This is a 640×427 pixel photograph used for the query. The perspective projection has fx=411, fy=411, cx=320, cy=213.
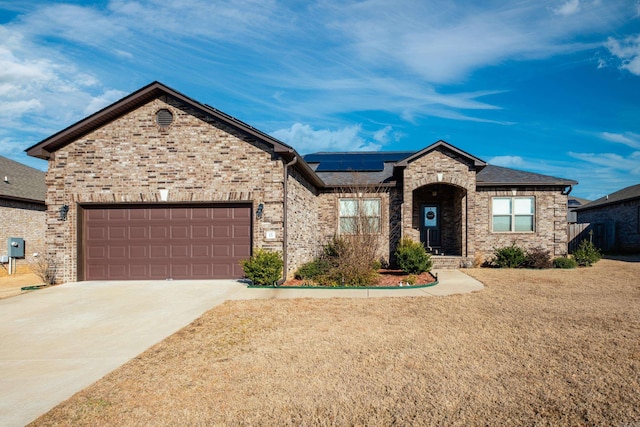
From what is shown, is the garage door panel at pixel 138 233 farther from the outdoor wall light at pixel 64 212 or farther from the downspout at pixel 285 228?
the downspout at pixel 285 228

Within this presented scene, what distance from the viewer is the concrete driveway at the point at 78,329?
5.00 metres

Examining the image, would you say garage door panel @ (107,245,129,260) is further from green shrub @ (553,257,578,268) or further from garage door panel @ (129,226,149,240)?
green shrub @ (553,257,578,268)

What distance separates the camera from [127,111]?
1326 cm

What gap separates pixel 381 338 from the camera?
21.9 feet

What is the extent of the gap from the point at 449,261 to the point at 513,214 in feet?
13.1

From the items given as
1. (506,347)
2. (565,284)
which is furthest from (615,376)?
(565,284)

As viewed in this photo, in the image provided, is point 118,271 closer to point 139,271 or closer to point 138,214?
point 139,271

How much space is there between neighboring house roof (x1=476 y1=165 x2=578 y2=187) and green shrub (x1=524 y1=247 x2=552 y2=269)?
3041mm

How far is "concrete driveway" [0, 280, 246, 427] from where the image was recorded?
5.00 meters

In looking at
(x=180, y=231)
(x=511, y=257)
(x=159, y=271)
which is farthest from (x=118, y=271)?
(x=511, y=257)

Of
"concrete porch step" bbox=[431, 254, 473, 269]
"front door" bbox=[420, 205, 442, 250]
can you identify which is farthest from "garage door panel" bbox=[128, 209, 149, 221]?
"front door" bbox=[420, 205, 442, 250]

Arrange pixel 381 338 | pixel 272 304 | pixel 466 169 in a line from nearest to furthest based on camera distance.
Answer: pixel 381 338
pixel 272 304
pixel 466 169

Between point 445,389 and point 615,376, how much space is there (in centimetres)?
218

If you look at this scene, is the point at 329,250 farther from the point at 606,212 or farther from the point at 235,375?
the point at 606,212
